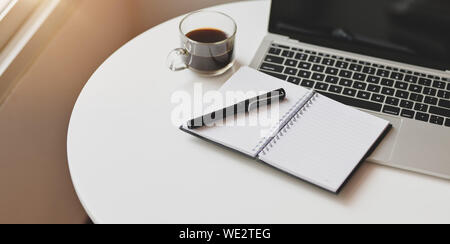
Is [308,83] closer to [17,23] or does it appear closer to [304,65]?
[304,65]

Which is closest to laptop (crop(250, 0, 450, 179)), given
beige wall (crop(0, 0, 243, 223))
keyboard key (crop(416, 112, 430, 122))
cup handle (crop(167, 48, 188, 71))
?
keyboard key (crop(416, 112, 430, 122))

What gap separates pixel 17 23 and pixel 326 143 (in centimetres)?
64

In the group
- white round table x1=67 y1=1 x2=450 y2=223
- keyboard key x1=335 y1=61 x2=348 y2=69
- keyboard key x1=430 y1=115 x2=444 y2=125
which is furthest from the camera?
keyboard key x1=335 y1=61 x2=348 y2=69

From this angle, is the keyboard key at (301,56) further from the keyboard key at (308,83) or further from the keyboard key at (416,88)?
the keyboard key at (416,88)

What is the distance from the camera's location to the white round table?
28.8 inches

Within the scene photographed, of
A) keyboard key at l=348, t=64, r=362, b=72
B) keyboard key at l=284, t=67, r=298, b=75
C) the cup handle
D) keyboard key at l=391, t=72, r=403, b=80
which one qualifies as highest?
the cup handle

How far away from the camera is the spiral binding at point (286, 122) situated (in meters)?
0.79

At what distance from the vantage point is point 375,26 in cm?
94

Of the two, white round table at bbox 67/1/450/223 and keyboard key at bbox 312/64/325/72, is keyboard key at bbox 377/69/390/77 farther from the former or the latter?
white round table at bbox 67/1/450/223

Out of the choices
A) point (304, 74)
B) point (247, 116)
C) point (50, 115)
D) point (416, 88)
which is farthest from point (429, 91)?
point (50, 115)

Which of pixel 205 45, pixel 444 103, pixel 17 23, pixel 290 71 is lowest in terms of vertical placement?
pixel 444 103

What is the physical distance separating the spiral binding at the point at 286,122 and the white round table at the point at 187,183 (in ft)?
0.11

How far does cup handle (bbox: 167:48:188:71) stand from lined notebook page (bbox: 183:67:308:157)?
0.10m
